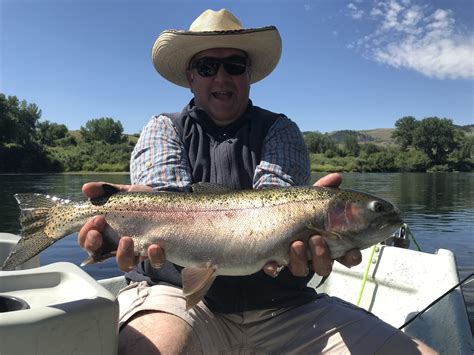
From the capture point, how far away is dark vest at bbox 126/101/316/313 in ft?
→ 10.9

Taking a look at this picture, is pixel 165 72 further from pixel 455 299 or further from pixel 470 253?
pixel 470 253

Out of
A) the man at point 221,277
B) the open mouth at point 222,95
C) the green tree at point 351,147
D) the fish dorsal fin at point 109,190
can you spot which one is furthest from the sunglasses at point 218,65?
the green tree at point 351,147

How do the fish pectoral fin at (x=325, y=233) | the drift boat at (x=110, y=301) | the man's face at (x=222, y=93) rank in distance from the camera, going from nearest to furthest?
1. the drift boat at (x=110, y=301)
2. the fish pectoral fin at (x=325, y=233)
3. the man's face at (x=222, y=93)

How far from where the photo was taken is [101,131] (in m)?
119

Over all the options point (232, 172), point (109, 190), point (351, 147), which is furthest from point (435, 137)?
point (109, 190)

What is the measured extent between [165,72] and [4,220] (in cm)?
1896

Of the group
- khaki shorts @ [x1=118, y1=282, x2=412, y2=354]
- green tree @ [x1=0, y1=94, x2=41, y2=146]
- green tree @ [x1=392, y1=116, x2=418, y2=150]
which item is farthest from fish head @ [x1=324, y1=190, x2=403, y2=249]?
green tree @ [x1=392, y1=116, x2=418, y2=150]

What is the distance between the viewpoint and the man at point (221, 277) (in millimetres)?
2975

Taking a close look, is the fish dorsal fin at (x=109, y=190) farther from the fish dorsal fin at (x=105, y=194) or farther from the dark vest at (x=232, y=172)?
the dark vest at (x=232, y=172)

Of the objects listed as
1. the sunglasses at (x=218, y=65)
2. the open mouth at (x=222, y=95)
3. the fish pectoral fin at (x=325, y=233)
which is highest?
the sunglasses at (x=218, y=65)

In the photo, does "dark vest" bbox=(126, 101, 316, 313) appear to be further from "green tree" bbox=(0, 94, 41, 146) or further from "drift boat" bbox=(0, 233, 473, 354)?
"green tree" bbox=(0, 94, 41, 146)

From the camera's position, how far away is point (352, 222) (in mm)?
2869

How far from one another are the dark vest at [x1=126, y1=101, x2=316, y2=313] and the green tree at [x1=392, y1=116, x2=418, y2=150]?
11425 cm

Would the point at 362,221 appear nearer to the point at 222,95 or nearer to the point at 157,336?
the point at 157,336
